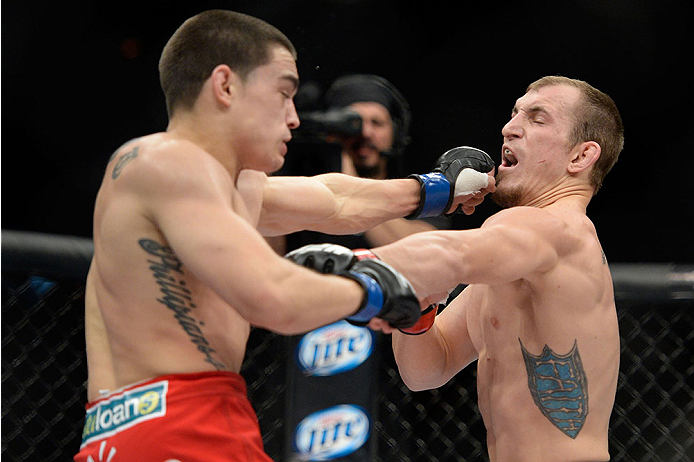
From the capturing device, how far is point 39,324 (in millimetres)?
2582

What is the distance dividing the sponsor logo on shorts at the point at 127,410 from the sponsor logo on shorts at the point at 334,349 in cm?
97

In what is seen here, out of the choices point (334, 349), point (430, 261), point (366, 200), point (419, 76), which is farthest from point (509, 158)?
point (419, 76)

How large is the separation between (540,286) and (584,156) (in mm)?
385

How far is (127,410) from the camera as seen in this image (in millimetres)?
1284

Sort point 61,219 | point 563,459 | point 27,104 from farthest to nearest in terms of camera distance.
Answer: point 27,104
point 61,219
point 563,459

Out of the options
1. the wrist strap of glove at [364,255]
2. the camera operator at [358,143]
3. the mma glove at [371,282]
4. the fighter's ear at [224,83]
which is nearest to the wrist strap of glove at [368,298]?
the mma glove at [371,282]

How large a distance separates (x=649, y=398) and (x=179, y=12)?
9.91 feet

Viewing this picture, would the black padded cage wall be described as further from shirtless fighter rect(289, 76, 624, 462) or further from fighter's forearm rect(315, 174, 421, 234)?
shirtless fighter rect(289, 76, 624, 462)

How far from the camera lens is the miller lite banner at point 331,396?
222cm

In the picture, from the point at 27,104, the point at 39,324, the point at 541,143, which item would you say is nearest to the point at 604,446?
the point at 541,143

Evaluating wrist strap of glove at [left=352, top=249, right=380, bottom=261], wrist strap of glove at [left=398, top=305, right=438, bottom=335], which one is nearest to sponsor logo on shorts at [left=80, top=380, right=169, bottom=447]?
wrist strap of glove at [left=352, top=249, right=380, bottom=261]

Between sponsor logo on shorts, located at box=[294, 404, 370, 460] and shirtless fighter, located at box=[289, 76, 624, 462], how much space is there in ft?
1.12

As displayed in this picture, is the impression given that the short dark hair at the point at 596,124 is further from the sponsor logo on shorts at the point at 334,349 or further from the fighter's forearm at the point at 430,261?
the sponsor logo on shorts at the point at 334,349

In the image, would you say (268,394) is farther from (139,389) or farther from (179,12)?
(179,12)
